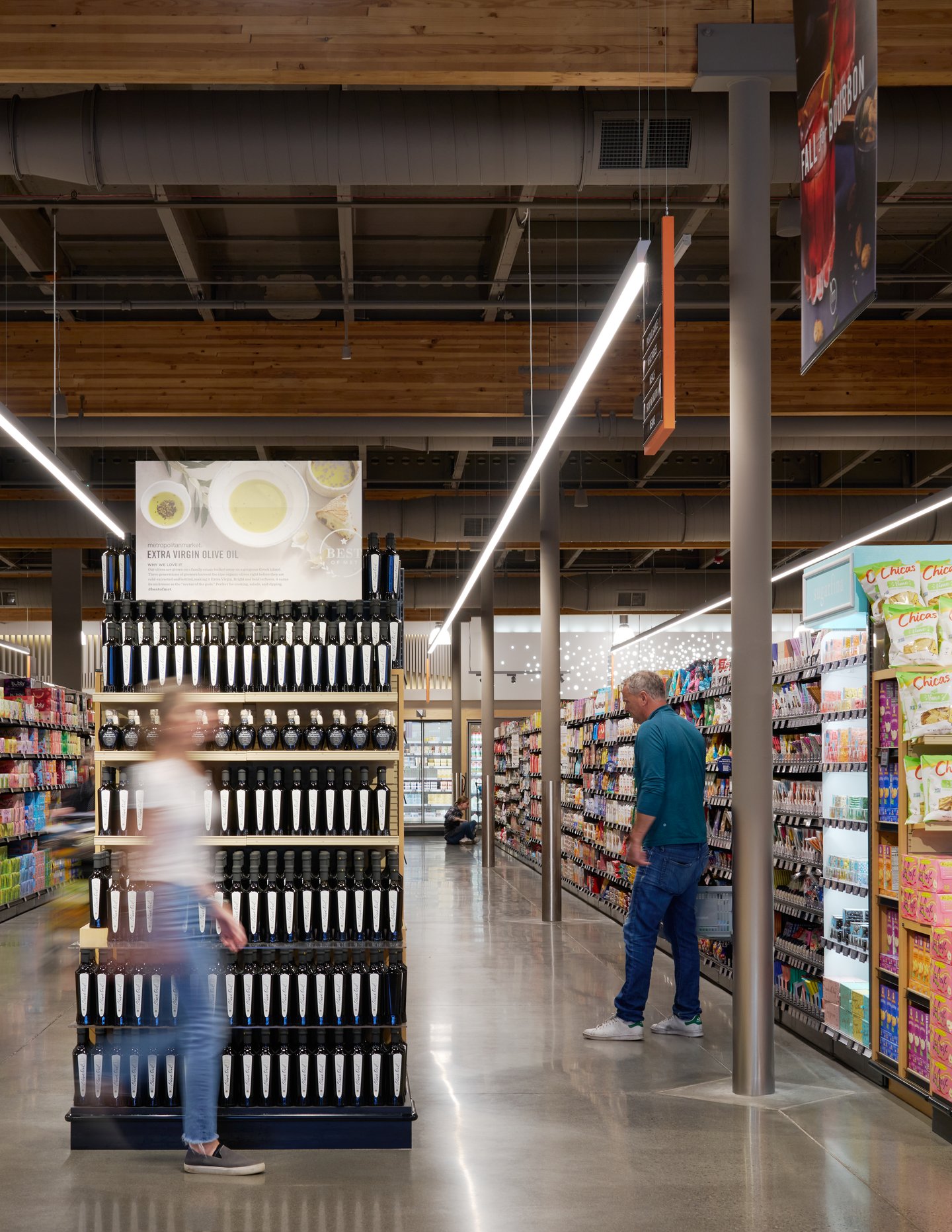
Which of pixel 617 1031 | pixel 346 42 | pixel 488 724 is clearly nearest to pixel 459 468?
pixel 488 724

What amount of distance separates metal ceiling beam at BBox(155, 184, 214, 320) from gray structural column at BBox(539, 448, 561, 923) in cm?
365

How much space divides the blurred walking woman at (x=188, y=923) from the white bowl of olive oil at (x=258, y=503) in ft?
3.99

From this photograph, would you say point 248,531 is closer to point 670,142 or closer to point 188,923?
point 188,923

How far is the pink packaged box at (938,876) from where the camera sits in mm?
5230

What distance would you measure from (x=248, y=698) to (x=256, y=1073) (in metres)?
1.56

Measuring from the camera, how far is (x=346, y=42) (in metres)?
6.18

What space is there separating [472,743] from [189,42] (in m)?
24.4

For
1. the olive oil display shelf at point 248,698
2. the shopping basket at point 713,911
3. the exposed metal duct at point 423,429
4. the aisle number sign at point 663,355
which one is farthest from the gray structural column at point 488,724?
the olive oil display shelf at point 248,698

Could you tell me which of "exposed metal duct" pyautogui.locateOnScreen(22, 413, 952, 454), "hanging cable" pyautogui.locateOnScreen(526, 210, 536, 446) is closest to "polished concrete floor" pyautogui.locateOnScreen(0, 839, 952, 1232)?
"hanging cable" pyautogui.locateOnScreen(526, 210, 536, 446)

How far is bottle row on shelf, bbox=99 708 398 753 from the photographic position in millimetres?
5535

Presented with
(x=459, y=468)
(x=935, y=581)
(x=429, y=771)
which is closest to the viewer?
(x=935, y=581)

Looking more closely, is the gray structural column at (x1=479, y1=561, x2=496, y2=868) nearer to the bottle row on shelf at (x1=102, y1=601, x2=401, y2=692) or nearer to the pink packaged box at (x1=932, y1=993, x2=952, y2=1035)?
the bottle row on shelf at (x1=102, y1=601, x2=401, y2=692)

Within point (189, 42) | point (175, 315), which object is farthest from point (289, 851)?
point (175, 315)

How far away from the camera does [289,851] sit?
216 inches
